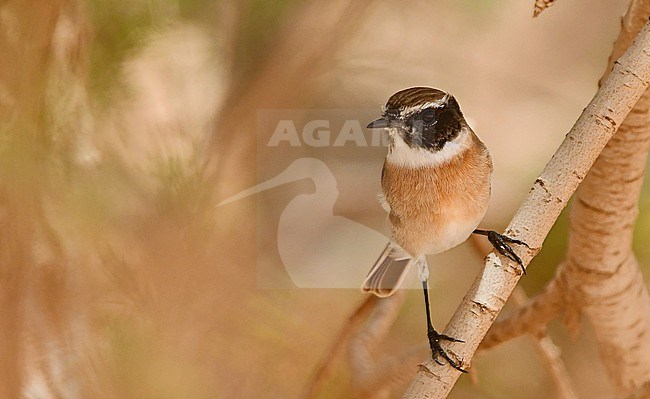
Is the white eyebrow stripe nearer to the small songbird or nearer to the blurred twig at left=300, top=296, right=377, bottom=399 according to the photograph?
the small songbird

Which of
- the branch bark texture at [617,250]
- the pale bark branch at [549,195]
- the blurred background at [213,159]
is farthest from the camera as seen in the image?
the blurred background at [213,159]

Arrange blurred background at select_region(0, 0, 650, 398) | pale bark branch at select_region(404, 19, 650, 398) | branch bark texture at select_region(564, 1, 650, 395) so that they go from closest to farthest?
pale bark branch at select_region(404, 19, 650, 398), branch bark texture at select_region(564, 1, 650, 395), blurred background at select_region(0, 0, 650, 398)

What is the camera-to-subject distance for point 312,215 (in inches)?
43.3

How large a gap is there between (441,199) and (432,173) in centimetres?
3

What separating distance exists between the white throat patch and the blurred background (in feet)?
0.58

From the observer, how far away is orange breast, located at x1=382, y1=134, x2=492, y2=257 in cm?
86

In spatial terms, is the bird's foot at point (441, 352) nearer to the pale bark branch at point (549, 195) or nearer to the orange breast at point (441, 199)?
the pale bark branch at point (549, 195)

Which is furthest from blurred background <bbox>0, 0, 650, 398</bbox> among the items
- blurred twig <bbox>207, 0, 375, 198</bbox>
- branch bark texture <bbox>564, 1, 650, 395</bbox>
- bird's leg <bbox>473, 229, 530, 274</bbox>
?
bird's leg <bbox>473, 229, 530, 274</bbox>

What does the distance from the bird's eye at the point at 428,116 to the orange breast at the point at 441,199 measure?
0.05 metres

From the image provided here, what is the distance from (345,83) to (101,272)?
448mm

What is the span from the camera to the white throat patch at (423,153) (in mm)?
852

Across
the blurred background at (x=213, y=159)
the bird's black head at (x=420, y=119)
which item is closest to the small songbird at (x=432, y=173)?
the bird's black head at (x=420, y=119)

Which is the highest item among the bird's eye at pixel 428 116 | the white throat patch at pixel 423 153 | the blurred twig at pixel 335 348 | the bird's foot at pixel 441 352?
the bird's eye at pixel 428 116

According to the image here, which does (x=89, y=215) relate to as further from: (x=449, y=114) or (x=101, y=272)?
(x=449, y=114)
